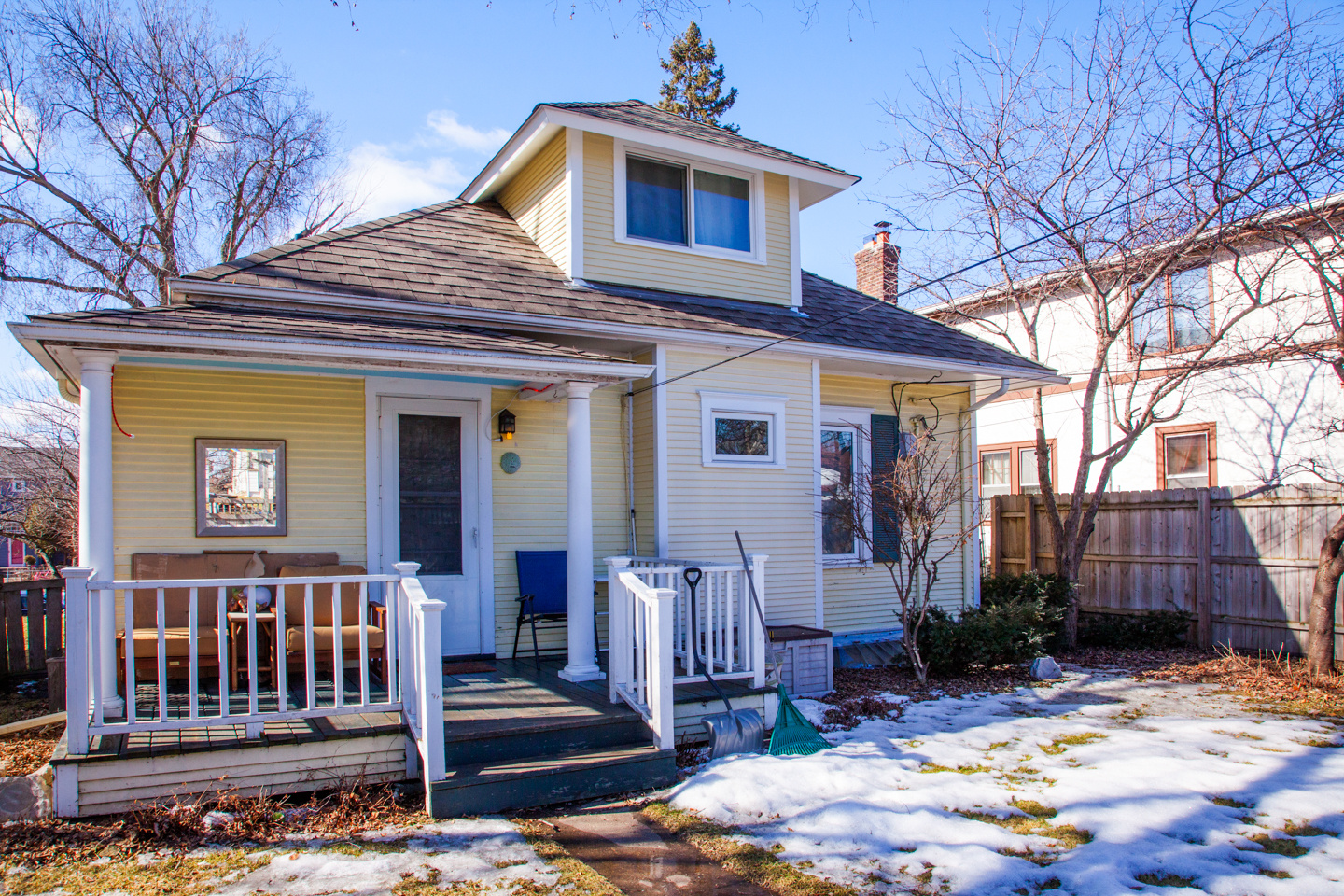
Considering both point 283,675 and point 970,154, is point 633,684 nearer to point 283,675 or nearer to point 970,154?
point 283,675

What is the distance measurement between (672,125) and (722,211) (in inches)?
38.1

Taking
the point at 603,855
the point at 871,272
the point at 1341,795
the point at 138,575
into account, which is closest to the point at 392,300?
the point at 138,575

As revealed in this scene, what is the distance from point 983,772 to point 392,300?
5310 mm

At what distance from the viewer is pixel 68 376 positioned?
6070 millimetres

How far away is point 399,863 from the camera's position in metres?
3.93

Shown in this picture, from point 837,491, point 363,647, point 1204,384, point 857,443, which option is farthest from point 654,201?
point 1204,384

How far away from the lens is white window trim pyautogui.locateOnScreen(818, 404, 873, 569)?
29.7 feet

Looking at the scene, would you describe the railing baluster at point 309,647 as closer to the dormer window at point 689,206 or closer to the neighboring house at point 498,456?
the neighboring house at point 498,456

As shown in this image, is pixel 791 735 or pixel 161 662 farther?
pixel 791 735

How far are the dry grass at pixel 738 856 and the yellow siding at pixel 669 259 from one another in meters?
4.90

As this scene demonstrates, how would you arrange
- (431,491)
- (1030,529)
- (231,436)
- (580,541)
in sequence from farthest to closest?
1. (1030,529)
2. (431,491)
3. (231,436)
4. (580,541)

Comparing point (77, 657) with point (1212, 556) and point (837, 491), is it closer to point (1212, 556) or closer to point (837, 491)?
point (837, 491)

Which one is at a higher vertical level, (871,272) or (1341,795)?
(871,272)

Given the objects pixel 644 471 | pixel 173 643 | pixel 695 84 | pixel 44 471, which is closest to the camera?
pixel 173 643
